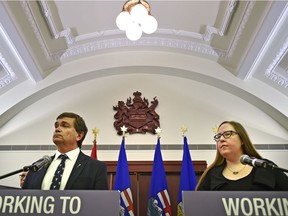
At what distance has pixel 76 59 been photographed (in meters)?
5.18

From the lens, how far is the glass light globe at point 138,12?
133 inches

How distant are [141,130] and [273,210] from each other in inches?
147

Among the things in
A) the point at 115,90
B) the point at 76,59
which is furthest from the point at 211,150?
the point at 76,59

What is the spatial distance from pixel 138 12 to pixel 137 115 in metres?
2.01

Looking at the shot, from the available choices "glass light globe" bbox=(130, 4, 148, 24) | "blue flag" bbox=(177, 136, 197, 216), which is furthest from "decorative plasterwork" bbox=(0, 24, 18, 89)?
"blue flag" bbox=(177, 136, 197, 216)

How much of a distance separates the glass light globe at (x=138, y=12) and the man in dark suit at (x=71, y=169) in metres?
1.83

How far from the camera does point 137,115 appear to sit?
504 centimetres

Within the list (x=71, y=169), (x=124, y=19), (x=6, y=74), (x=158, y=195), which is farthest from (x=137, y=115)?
(x=71, y=169)

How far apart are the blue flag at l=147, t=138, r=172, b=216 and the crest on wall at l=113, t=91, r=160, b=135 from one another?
92cm

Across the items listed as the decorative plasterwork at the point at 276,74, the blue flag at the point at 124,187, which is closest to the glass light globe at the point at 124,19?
the blue flag at the point at 124,187

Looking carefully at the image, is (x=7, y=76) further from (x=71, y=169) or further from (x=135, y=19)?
(x=71, y=169)

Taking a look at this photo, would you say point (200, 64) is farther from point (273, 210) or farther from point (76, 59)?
point (273, 210)

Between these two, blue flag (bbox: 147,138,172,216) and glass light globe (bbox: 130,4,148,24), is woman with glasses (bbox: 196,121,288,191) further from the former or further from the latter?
blue flag (bbox: 147,138,172,216)

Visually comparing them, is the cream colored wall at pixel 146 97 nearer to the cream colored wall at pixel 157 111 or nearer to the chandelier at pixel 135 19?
the cream colored wall at pixel 157 111
